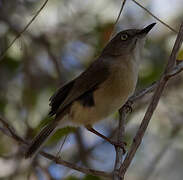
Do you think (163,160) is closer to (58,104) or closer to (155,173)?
(155,173)

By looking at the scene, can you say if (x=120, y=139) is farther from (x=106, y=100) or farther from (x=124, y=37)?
(x=124, y=37)

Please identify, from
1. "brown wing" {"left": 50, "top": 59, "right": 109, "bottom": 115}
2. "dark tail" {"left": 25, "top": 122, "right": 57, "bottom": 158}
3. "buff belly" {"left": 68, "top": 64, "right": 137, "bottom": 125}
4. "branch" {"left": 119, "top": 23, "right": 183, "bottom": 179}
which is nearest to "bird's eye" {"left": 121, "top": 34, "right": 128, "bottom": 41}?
"brown wing" {"left": 50, "top": 59, "right": 109, "bottom": 115}

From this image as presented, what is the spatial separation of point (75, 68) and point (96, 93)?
2215mm

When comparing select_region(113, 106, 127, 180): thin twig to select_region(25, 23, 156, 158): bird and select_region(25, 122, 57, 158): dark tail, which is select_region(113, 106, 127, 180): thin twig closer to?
select_region(25, 23, 156, 158): bird

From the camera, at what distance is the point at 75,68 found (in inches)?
275

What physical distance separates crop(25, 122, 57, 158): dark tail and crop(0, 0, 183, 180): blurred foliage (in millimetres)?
1008

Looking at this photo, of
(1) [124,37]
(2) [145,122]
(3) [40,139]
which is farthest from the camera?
(1) [124,37]

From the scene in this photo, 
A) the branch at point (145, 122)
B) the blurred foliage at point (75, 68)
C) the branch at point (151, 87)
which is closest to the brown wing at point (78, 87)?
the branch at point (151, 87)

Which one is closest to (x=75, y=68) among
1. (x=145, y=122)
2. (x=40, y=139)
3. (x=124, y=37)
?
(x=124, y=37)

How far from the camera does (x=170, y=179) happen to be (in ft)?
23.0

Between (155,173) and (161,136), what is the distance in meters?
0.53

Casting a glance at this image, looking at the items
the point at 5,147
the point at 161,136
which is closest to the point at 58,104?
the point at 5,147

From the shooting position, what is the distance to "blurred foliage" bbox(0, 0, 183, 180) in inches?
242

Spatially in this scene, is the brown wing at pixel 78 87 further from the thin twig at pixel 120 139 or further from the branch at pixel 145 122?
the branch at pixel 145 122
